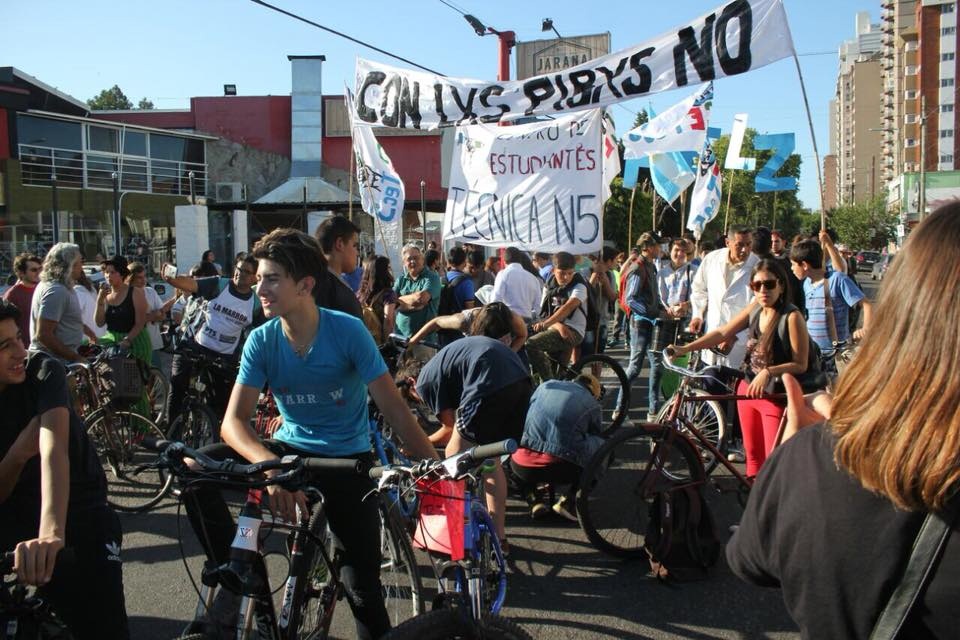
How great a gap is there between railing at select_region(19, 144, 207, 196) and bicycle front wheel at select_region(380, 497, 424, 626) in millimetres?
22613

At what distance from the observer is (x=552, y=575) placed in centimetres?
496

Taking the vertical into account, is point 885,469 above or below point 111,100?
below

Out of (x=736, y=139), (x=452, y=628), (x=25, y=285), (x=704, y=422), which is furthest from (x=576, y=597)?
(x=736, y=139)

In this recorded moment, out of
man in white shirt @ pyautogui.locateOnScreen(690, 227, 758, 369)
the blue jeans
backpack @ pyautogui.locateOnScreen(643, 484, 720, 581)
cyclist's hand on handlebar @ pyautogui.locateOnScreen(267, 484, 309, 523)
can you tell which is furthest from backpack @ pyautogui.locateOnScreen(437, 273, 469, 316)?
cyclist's hand on handlebar @ pyautogui.locateOnScreen(267, 484, 309, 523)

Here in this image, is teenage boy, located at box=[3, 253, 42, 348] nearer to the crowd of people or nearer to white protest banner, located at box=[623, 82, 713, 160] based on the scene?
the crowd of people

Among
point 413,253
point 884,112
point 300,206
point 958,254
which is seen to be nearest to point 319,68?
point 300,206

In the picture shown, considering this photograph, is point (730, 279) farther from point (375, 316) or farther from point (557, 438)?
point (375, 316)

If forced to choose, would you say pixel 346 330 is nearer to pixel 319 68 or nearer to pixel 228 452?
pixel 228 452

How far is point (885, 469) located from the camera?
1.35 metres

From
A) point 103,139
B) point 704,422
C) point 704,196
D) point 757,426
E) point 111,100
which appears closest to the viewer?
point 757,426

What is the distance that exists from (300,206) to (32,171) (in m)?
8.78

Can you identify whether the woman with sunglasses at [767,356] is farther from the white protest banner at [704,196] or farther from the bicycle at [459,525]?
the white protest banner at [704,196]

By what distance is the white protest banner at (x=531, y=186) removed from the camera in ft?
25.5

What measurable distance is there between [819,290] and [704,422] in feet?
9.74
